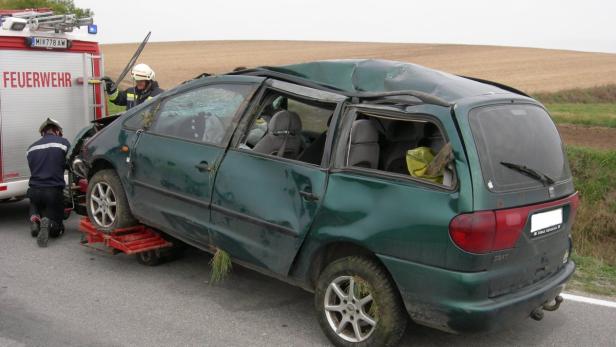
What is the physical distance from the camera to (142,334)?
4.30 m

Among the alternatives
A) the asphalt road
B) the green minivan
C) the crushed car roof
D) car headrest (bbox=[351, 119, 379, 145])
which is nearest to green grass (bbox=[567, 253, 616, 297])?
the asphalt road

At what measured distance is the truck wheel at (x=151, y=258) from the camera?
5709 mm

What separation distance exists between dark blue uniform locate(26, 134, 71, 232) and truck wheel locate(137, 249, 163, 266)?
1468 mm

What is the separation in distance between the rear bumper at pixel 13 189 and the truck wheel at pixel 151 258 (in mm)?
2287

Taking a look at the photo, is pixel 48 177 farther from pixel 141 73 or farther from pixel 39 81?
pixel 141 73

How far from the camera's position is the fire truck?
709 centimetres

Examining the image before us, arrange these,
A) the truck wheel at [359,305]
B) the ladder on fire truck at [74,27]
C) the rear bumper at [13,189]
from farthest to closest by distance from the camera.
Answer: the ladder on fire truck at [74,27] → the rear bumper at [13,189] → the truck wheel at [359,305]

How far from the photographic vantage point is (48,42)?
24.3ft

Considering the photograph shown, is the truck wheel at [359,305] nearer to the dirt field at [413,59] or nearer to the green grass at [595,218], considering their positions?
the green grass at [595,218]

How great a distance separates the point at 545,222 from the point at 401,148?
1.15 meters

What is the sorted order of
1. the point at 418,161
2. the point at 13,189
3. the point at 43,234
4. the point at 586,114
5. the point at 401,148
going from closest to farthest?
the point at 418,161
the point at 401,148
the point at 43,234
the point at 13,189
the point at 586,114

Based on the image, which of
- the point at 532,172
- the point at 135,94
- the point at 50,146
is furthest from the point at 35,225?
the point at 532,172

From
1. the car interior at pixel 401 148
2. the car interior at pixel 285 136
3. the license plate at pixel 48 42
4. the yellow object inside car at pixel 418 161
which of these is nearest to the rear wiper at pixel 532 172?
the car interior at pixel 401 148

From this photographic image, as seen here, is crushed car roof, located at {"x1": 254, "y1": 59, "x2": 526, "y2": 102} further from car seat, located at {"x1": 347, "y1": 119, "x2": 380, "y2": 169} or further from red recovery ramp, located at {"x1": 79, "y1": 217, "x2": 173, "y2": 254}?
red recovery ramp, located at {"x1": 79, "y1": 217, "x2": 173, "y2": 254}
